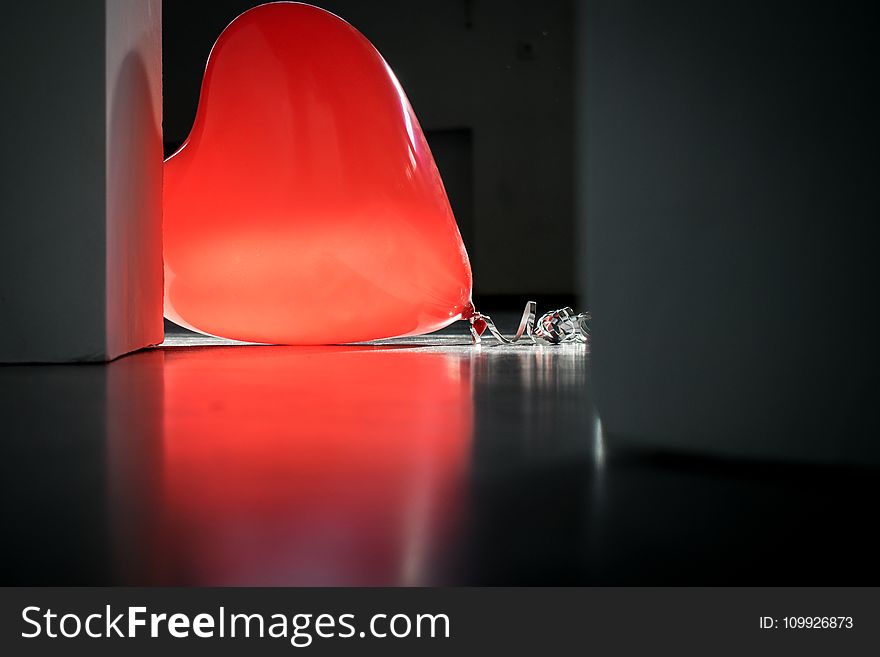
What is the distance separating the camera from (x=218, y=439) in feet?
2.73

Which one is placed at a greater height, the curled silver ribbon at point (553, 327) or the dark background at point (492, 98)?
the dark background at point (492, 98)

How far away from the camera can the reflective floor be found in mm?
464

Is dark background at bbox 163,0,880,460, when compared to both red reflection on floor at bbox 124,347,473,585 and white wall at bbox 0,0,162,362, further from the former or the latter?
white wall at bbox 0,0,162,362

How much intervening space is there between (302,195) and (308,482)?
131 cm

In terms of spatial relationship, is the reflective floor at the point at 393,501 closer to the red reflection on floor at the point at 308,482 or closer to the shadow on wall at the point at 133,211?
the red reflection on floor at the point at 308,482

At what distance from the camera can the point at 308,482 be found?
25.8 inches

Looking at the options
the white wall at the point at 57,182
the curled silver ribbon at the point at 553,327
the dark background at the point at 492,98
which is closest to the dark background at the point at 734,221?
the white wall at the point at 57,182

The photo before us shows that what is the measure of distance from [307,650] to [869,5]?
58 centimetres

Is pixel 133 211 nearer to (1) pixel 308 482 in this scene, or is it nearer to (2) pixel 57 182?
(2) pixel 57 182

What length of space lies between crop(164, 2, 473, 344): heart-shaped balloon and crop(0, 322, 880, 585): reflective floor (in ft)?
2.75

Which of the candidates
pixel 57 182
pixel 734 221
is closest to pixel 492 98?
pixel 57 182

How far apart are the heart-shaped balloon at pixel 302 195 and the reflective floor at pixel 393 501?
33.0 inches

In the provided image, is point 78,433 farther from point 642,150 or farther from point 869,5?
point 869,5

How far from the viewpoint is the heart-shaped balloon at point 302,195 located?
6.21ft
